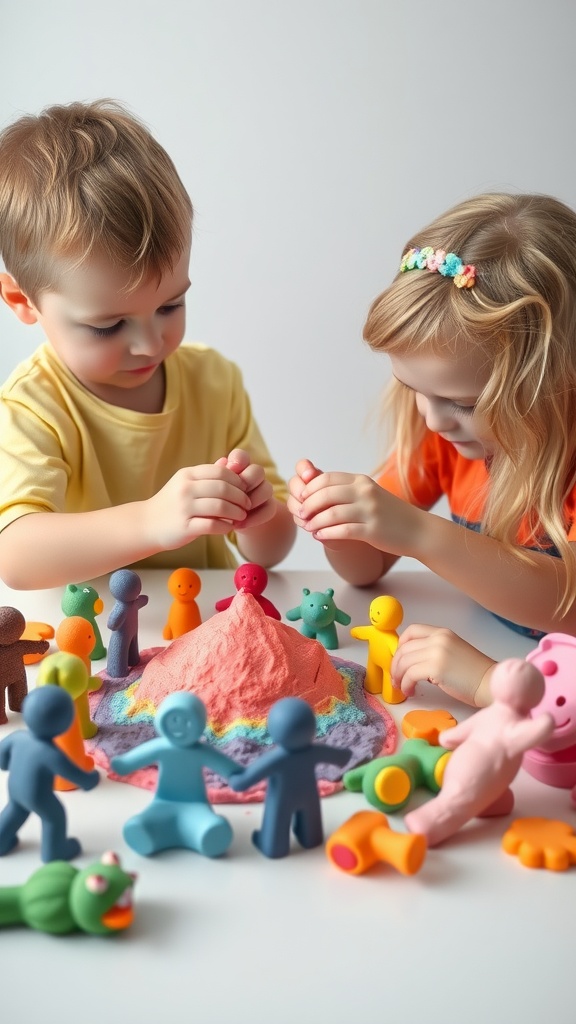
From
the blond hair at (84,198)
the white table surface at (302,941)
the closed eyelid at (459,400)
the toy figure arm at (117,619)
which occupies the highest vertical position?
the blond hair at (84,198)

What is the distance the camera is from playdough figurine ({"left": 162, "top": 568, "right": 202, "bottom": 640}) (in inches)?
37.0

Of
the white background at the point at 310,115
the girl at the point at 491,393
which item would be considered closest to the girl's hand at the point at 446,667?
the girl at the point at 491,393

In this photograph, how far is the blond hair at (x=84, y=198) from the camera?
0.98 metres

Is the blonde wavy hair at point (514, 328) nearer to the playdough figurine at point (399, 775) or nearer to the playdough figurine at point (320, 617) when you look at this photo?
the playdough figurine at point (320, 617)

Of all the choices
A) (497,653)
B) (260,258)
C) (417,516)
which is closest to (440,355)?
(417,516)

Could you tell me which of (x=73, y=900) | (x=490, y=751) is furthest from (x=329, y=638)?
(x=73, y=900)

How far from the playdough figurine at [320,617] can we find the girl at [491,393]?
61 mm

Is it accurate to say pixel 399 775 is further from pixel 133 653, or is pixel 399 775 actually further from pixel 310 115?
pixel 310 115

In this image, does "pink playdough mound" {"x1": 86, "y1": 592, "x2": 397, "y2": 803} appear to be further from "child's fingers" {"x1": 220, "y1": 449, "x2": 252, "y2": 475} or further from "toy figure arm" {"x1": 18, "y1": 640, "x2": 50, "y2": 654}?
"child's fingers" {"x1": 220, "y1": 449, "x2": 252, "y2": 475}

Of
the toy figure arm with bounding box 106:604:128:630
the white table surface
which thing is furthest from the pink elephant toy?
the toy figure arm with bounding box 106:604:128:630

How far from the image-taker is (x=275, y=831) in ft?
2.09

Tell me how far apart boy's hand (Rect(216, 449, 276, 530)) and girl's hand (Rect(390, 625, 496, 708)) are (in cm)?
22

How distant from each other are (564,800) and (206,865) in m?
0.27

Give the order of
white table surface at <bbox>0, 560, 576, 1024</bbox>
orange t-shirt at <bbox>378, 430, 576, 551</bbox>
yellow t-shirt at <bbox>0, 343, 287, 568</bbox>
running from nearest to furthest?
white table surface at <bbox>0, 560, 576, 1024</bbox>
yellow t-shirt at <bbox>0, 343, 287, 568</bbox>
orange t-shirt at <bbox>378, 430, 576, 551</bbox>
